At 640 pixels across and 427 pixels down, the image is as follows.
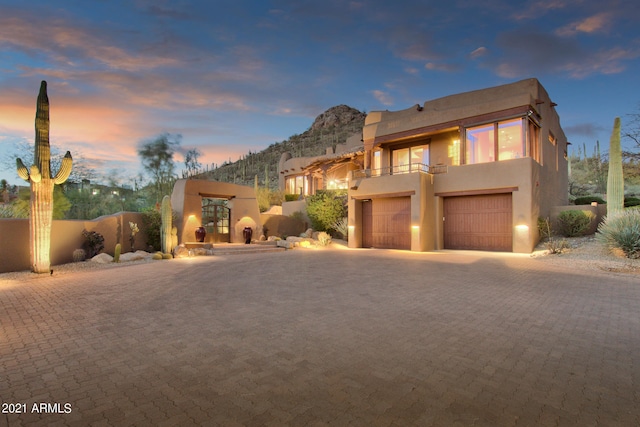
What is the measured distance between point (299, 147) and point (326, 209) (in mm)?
37212

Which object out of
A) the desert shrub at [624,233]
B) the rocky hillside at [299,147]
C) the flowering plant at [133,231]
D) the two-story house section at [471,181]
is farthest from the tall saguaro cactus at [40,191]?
the rocky hillside at [299,147]

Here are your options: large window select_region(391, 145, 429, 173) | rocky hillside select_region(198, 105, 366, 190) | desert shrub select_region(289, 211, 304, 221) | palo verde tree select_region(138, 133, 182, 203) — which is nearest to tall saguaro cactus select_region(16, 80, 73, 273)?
desert shrub select_region(289, 211, 304, 221)

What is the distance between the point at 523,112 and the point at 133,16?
60.6 feet

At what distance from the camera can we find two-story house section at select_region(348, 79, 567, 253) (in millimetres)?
15461

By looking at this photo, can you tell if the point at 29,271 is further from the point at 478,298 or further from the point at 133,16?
the point at 478,298

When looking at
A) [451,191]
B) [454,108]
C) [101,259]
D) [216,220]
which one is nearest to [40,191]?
[101,259]

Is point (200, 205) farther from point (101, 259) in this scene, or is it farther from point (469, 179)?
point (469, 179)

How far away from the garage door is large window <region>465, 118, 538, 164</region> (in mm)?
4686

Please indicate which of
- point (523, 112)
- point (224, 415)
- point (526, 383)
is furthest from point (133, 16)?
point (523, 112)

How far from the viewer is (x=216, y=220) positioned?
65.0 feet

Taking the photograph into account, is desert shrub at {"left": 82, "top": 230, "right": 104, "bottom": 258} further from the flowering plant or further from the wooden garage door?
the wooden garage door

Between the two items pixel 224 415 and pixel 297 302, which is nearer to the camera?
pixel 224 415

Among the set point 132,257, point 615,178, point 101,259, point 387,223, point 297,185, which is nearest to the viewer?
point 101,259

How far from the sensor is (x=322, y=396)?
107 inches
